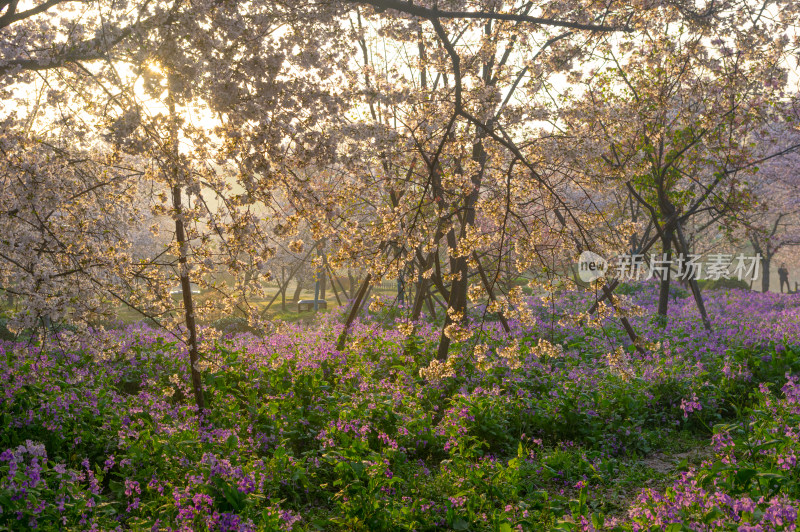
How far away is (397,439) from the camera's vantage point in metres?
7.41

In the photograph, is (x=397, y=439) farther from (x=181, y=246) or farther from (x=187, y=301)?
(x=181, y=246)

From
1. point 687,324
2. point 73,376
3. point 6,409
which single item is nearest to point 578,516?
point 6,409

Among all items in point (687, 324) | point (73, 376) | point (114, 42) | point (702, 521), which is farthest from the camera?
point (687, 324)

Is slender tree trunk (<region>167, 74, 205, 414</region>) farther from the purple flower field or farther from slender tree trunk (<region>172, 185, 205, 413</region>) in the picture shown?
the purple flower field

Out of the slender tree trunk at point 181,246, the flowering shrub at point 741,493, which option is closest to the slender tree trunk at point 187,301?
the slender tree trunk at point 181,246

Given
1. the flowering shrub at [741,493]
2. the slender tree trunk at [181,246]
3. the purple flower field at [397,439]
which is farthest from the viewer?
the slender tree trunk at [181,246]

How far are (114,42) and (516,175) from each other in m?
4.70

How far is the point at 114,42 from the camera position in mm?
5148

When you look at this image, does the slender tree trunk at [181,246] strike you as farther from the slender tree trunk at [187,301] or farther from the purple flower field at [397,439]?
the purple flower field at [397,439]

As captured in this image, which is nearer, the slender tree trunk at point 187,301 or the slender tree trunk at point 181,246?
the slender tree trunk at point 181,246

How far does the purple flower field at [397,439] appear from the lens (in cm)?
512

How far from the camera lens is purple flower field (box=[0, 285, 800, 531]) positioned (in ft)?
16.8

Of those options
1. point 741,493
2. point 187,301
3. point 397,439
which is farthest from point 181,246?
point 741,493

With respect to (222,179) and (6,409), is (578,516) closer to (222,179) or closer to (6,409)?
(222,179)
